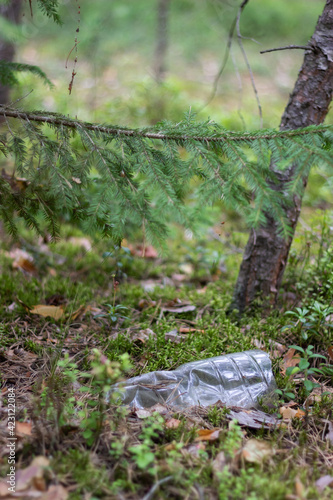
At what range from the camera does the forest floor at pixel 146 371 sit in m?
1.67

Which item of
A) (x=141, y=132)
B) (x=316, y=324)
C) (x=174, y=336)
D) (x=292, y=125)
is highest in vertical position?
(x=292, y=125)

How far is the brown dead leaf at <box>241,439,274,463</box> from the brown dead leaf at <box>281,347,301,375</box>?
0.76m

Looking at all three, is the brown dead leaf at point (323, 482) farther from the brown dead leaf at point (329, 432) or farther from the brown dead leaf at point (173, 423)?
the brown dead leaf at point (173, 423)

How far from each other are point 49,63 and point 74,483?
11.4 m

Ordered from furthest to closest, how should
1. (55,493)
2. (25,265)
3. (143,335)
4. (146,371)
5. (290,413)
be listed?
1. (25,265)
2. (143,335)
3. (146,371)
4. (290,413)
5. (55,493)

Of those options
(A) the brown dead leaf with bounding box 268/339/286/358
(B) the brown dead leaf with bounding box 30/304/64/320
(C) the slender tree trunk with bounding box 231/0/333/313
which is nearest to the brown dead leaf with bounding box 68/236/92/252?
(B) the brown dead leaf with bounding box 30/304/64/320

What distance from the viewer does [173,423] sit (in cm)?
201

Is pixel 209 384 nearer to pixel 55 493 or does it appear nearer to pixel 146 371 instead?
pixel 146 371

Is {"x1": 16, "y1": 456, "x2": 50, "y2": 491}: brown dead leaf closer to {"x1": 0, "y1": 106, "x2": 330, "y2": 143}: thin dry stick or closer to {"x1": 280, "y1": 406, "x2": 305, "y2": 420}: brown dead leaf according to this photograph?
{"x1": 280, "y1": 406, "x2": 305, "y2": 420}: brown dead leaf

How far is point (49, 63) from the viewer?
10.5 metres

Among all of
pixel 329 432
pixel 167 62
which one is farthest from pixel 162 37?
pixel 329 432

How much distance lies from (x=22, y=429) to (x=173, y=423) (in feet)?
2.61

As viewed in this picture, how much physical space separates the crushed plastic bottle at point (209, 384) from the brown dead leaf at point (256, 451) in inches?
14.8

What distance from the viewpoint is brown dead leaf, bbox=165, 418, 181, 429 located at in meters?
1.99
